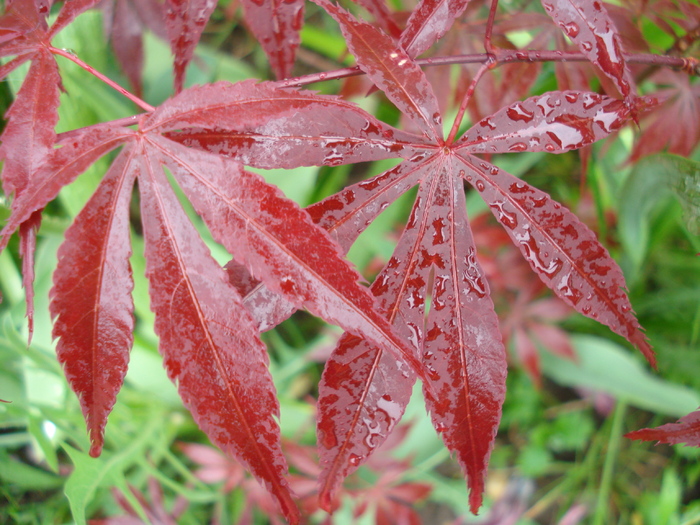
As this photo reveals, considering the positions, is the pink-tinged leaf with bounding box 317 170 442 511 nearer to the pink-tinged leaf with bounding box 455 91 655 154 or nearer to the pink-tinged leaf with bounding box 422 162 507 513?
the pink-tinged leaf with bounding box 422 162 507 513

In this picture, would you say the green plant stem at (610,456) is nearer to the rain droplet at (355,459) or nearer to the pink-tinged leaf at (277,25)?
the rain droplet at (355,459)

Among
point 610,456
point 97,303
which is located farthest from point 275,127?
point 610,456

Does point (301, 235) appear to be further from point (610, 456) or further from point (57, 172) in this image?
point (610, 456)

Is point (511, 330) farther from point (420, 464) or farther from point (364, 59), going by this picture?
point (364, 59)

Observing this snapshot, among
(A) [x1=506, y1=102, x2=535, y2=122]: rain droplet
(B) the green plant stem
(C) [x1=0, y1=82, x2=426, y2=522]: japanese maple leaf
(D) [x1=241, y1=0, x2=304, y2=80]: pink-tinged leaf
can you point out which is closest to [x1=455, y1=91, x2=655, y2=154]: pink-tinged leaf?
(A) [x1=506, y1=102, x2=535, y2=122]: rain droplet

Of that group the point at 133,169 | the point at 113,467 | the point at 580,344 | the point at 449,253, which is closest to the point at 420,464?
the point at 580,344

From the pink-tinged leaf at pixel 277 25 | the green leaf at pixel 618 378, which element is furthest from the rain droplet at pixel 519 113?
the green leaf at pixel 618 378
